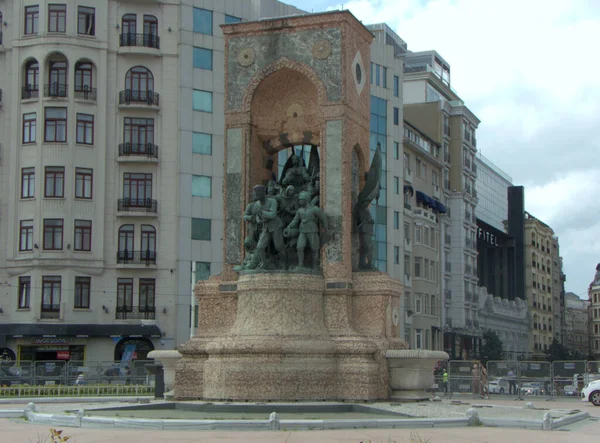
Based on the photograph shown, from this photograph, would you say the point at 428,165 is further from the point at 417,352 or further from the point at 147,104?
the point at 417,352

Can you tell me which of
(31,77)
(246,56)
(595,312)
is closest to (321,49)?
(246,56)

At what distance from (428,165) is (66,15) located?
38.1m

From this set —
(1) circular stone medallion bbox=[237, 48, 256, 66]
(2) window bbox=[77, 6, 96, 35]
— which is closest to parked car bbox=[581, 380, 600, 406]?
(1) circular stone medallion bbox=[237, 48, 256, 66]

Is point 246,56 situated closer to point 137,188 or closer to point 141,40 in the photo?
point 137,188

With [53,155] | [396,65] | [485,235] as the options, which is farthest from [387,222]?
[485,235]

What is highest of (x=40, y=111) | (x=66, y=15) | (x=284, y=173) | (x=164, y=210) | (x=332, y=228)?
(x=66, y=15)

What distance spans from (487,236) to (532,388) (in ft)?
239

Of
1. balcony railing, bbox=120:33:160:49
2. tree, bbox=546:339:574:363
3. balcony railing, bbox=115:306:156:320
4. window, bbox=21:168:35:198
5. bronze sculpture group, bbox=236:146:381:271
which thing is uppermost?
balcony railing, bbox=120:33:160:49

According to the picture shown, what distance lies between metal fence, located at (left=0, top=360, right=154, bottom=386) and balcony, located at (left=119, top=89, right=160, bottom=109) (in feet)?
67.6

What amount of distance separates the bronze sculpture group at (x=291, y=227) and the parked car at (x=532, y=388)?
65.9ft

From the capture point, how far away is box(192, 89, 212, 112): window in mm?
60812

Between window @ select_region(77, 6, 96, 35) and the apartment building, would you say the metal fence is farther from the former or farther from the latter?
the apartment building

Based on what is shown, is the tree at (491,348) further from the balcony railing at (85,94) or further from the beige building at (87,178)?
the balcony railing at (85,94)

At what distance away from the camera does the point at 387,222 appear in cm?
7156
